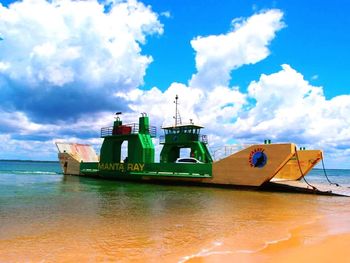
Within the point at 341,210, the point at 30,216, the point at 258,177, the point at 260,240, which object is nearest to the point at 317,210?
the point at 341,210

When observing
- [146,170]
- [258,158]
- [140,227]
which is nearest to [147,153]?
[146,170]

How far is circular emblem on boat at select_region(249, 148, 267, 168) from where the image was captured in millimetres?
21859

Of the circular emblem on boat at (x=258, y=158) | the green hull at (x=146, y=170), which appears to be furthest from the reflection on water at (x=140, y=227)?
the green hull at (x=146, y=170)

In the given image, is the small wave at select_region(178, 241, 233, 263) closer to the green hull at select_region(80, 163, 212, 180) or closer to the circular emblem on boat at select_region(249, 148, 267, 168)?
the circular emblem on boat at select_region(249, 148, 267, 168)

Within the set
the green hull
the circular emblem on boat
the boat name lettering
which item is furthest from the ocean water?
the boat name lettering

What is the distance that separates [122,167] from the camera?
100 ft

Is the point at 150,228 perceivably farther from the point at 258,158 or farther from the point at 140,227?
the point at 258,158

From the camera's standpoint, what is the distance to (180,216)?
11.8 m

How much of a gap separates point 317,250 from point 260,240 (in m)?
1.39

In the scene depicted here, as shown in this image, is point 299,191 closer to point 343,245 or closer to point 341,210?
point 341,210

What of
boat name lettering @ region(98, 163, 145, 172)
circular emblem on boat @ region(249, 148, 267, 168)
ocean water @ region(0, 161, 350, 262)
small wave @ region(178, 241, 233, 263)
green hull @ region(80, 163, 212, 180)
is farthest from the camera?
boat name lettering @ region(98, 163, 145, 172)

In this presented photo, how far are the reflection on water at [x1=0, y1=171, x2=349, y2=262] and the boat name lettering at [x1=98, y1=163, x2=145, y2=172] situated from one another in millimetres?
12863

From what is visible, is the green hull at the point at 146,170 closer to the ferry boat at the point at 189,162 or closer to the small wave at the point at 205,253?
the ferry boat at the point at 189,162

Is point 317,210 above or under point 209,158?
under
